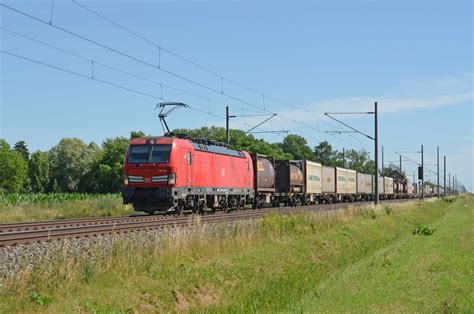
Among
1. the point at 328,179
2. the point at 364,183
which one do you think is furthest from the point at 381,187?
the point at 328,179

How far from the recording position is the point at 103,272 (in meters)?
12.6

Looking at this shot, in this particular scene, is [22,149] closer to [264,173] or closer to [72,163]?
[72,163]

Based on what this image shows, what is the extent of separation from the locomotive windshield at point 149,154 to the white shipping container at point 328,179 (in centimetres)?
3379

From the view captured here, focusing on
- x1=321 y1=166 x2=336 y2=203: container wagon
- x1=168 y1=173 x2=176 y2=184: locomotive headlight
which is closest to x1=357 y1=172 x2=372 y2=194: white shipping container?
x1=321 y1=166 x2=336 y2=203: container wagon

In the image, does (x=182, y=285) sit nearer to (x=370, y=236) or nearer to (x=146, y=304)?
(x=146, y=304)

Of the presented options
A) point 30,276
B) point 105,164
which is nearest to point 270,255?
point 30,276

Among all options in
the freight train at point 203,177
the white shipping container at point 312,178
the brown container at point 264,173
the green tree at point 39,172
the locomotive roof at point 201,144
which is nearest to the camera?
the freight train at point 203,177

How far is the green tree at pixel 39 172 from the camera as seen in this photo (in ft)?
424

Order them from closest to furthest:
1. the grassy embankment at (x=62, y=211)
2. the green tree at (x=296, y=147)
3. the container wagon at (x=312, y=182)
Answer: the grassy embankment at (x=62, y=211), the container wagon at (x=312, y=182), the green tree at (x=296, y=147)

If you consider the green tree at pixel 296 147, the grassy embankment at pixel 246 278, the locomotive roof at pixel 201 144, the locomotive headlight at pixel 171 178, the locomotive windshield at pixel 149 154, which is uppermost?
the green tree at pixel 296 147

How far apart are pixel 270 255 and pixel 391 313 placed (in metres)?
7.11

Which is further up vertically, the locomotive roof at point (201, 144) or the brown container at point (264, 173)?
the locomotive roof at point (201, 144)

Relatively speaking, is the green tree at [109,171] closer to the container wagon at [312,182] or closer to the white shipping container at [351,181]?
the white shipping container at [351,181]

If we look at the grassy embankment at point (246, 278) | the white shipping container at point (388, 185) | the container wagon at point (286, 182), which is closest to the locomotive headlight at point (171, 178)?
the grassy embankment at point (246, 278)
